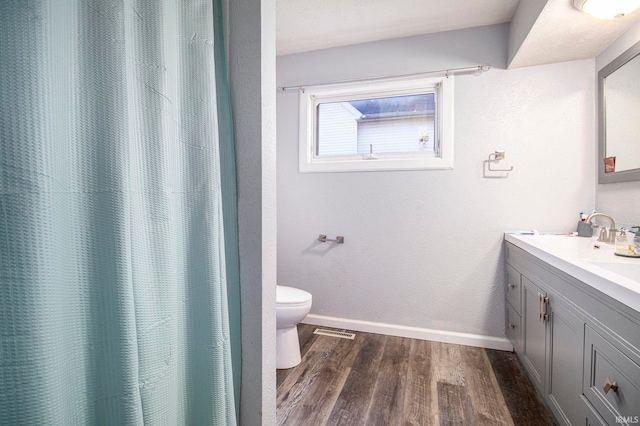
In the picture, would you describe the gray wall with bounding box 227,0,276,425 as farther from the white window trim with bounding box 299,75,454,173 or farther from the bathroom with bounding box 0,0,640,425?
the white window trim with bounding box 299,75,454,173

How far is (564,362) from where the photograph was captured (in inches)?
45.7

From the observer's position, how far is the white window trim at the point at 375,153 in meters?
2.08

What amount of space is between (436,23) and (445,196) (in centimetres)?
122

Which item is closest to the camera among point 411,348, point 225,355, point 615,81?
point 225,355

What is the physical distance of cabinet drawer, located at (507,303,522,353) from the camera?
170 centimetres

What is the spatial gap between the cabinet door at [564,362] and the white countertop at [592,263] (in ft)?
0.63

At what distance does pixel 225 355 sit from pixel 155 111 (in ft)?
2.25

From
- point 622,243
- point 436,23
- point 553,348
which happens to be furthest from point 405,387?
point 436,23

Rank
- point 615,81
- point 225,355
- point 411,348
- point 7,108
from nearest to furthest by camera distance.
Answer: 1. point 7,108
2. point 225,355
3. point 615,81
4. point 411,348

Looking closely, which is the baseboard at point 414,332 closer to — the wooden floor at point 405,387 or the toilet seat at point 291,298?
the wooden floor at point 405,387

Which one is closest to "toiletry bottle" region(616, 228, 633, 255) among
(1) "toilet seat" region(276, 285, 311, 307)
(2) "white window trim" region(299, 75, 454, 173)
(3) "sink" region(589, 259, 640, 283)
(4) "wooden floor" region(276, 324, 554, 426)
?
(3) "sink" region(589, 259, 640, 283)

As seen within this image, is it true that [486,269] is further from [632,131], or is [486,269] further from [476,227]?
[632,131]

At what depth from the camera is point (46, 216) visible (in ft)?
1.53

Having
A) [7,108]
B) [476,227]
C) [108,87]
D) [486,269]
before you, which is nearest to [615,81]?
[476,227]
